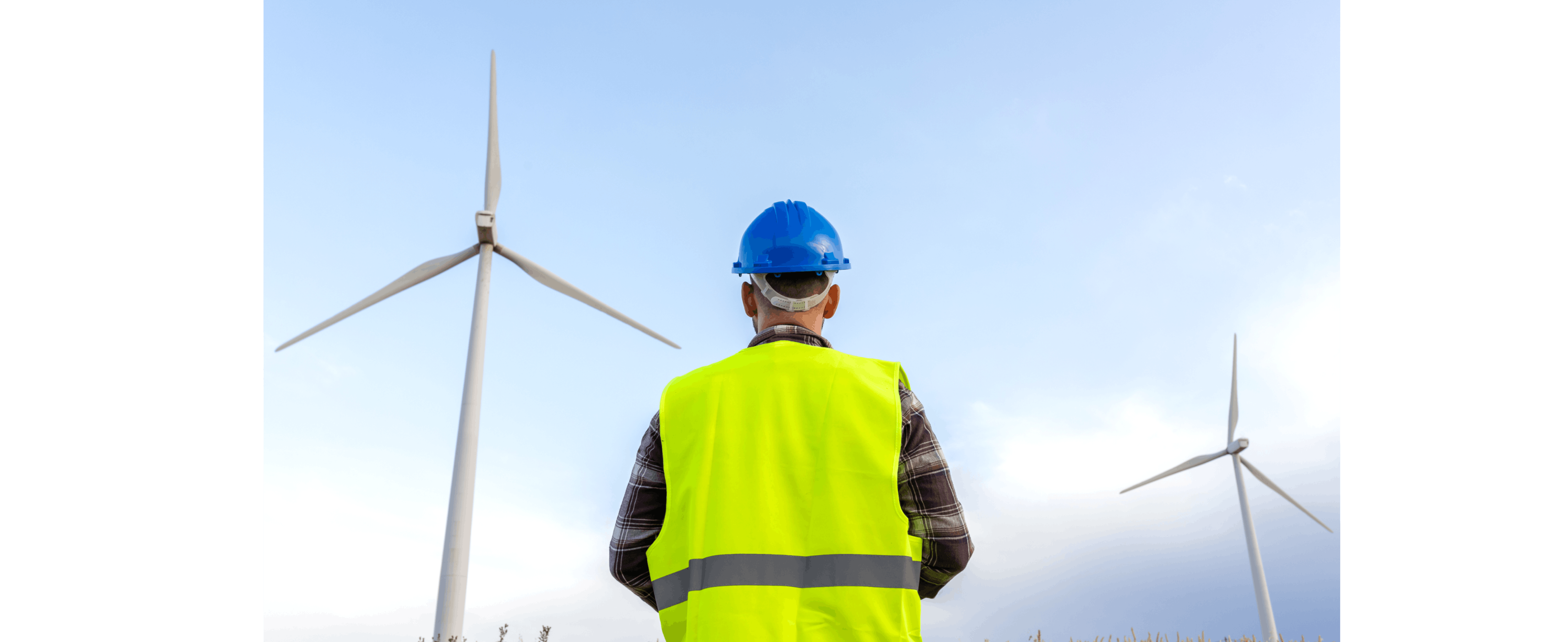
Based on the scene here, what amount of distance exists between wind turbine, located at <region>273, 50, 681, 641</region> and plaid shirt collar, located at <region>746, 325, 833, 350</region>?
17.6 metres

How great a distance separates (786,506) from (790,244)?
1138 mm

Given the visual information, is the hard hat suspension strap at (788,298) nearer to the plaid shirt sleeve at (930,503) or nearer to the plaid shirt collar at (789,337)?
the plaid shirt collar at (789,337)

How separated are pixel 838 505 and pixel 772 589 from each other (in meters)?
0.39

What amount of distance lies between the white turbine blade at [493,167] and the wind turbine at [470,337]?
0.02 m

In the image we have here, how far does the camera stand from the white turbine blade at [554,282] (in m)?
24.7

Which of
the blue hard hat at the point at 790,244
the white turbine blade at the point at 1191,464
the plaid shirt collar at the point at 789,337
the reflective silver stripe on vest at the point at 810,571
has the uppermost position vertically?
the white turbine blade at the point at 1191,464

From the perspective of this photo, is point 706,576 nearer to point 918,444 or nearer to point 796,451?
point 796,451

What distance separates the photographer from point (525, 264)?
2489cm

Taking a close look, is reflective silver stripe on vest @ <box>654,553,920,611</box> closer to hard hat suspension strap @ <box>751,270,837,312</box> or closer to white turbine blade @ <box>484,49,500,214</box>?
hard hat suspension strap @ <box>751,270,837,312</box>

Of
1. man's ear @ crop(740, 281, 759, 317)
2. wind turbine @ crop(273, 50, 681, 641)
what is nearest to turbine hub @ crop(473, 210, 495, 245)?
wind turbine @ crop(273, 50, 681, 641)

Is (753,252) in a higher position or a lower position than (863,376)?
higher

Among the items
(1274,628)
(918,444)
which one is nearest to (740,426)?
(918,444)

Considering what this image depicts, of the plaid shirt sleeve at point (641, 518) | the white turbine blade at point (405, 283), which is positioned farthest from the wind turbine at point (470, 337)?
the plaid shirt sleeve at point (641, 518)

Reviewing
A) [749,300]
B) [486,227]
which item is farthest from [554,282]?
[749,300]
